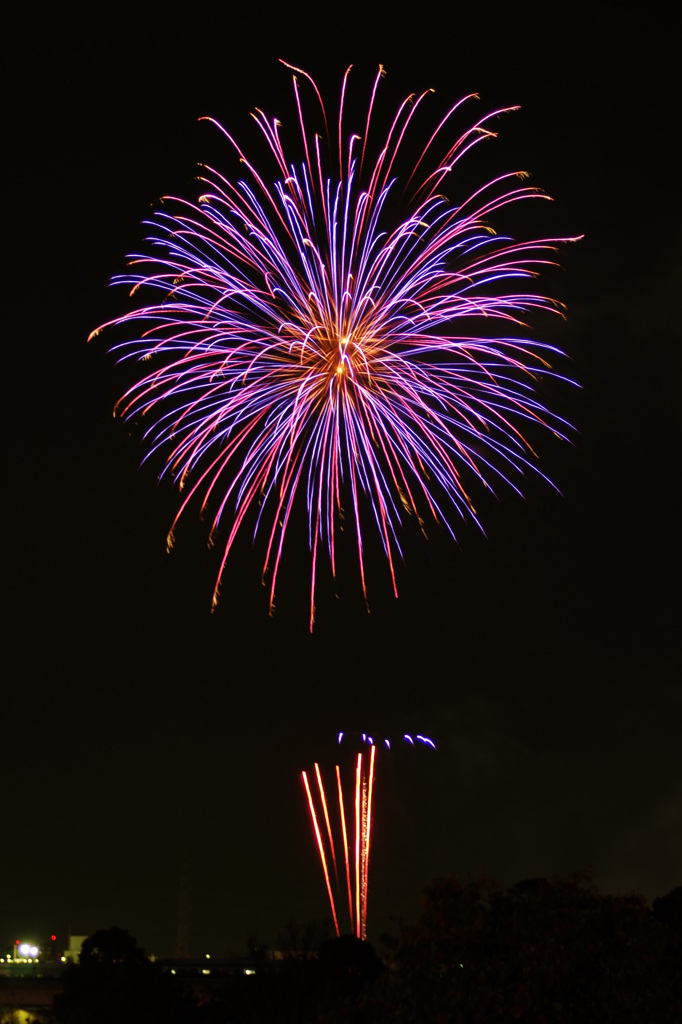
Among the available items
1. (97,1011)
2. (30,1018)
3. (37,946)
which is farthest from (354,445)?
(37,946)

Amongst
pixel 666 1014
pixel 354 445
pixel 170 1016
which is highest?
pixel 354 445

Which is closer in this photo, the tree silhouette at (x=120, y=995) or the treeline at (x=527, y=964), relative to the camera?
the treeline at (x=527, y=964)

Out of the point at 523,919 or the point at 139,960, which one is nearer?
the point at 523,919

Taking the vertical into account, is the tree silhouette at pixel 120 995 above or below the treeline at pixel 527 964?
above

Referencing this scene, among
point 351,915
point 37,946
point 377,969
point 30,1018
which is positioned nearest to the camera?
point 351,915

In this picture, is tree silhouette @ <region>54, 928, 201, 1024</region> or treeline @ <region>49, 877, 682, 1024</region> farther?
tree silhouette @ <region>54, 928, 201, 1024</region>

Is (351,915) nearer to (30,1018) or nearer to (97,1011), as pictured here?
(97,1011)

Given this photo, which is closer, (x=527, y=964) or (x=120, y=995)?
(x=527, y=964)

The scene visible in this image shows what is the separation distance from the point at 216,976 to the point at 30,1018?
1076cm

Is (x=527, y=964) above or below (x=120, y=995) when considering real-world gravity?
below

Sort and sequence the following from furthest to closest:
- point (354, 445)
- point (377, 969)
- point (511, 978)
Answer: point (377, 969) < point (354, 445) < point (511, 978)

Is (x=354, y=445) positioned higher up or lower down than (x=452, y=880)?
higher up

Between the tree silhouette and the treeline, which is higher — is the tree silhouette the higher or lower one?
the higher one

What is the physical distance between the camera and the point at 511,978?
1923 centimetres
